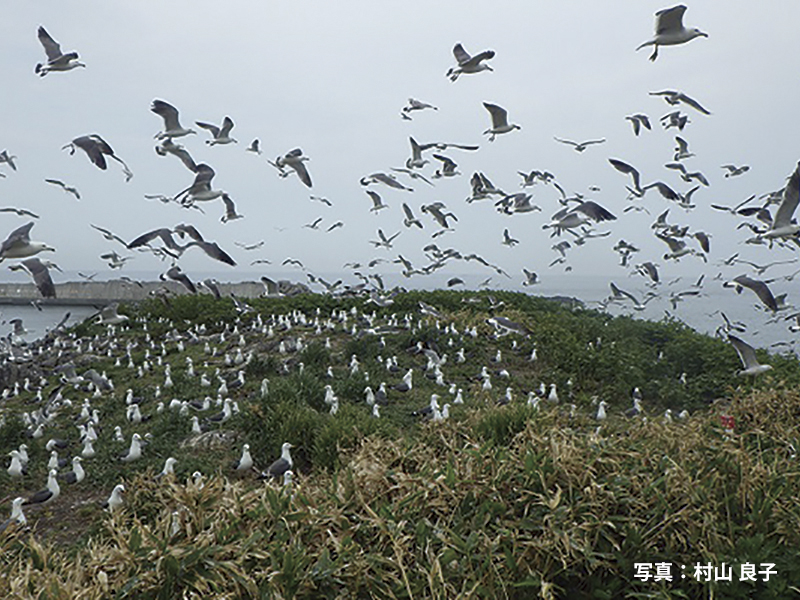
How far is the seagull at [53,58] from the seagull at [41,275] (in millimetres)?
2740

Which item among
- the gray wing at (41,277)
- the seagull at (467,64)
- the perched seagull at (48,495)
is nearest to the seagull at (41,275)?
the gray wing at (41,277)

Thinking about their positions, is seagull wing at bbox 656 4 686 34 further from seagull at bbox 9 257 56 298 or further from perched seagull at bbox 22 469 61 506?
perched seagull at bbox 22 469 61 506

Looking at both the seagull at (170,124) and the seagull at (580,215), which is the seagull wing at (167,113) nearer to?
the seagull at (170,124)

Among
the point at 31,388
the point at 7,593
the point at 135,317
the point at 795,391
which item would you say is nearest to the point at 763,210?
the point at 795,391

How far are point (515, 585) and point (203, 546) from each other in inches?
72.7

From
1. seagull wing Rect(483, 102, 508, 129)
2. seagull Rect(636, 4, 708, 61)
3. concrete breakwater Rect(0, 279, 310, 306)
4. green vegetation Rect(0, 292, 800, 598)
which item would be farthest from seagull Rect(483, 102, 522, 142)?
concrete breakwater Rect(0, 279, 310, 306)

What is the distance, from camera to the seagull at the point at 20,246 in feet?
27.1

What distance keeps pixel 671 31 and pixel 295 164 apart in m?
6.72

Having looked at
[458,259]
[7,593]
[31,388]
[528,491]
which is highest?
[458,259]

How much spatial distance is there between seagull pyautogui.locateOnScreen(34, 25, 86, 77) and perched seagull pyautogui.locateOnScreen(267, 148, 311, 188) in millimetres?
3769

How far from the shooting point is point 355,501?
4648 millimetres

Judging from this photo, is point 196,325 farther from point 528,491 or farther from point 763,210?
point 528,491

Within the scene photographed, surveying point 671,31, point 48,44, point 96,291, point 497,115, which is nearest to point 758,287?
point 671,31

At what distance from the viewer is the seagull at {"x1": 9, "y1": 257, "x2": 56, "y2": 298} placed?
8.19 m
